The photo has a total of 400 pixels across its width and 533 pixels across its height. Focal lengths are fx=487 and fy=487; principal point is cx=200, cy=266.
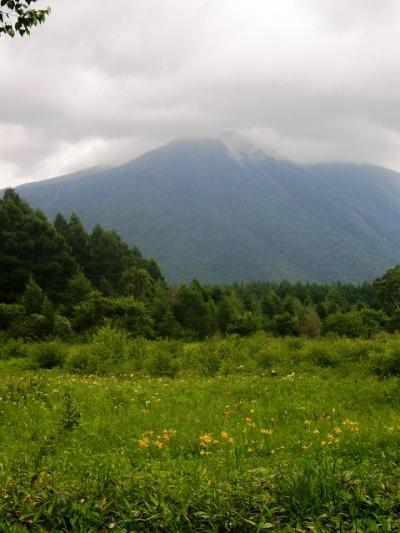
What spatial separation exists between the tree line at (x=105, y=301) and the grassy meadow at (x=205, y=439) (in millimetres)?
9053

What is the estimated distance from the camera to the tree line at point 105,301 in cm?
2798

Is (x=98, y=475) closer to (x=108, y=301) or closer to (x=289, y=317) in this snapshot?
(x=108, y=301)

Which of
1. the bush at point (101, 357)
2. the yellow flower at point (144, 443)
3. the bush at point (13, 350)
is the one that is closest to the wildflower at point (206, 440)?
the yellow flower at point (144, 443)

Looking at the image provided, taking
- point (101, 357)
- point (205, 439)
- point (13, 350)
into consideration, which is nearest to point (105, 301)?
point (13, 350)

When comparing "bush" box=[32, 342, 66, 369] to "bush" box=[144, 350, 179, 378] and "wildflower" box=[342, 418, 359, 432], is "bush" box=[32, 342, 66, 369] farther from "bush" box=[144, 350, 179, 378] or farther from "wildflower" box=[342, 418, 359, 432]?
"wildflower" box=[342, 418, 359, 432]

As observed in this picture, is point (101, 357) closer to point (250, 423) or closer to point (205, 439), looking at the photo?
point (250, 423)

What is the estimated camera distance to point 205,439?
20.6 feet

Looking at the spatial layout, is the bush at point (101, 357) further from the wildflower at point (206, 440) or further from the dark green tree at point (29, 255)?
the dark green tree at point (29, 255)

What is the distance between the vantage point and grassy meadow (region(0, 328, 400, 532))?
10.6 feet

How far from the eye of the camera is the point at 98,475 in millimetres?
3770

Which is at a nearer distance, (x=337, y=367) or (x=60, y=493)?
(x=60, y=493)

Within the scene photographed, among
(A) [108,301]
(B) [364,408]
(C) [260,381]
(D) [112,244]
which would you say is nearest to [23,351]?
(A) [108,301]

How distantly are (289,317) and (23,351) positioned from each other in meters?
28.6

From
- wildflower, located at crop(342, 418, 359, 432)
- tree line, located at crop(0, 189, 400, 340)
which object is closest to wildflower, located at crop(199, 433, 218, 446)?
A: wildflower, located at crop(342, 418, 359, 432)
